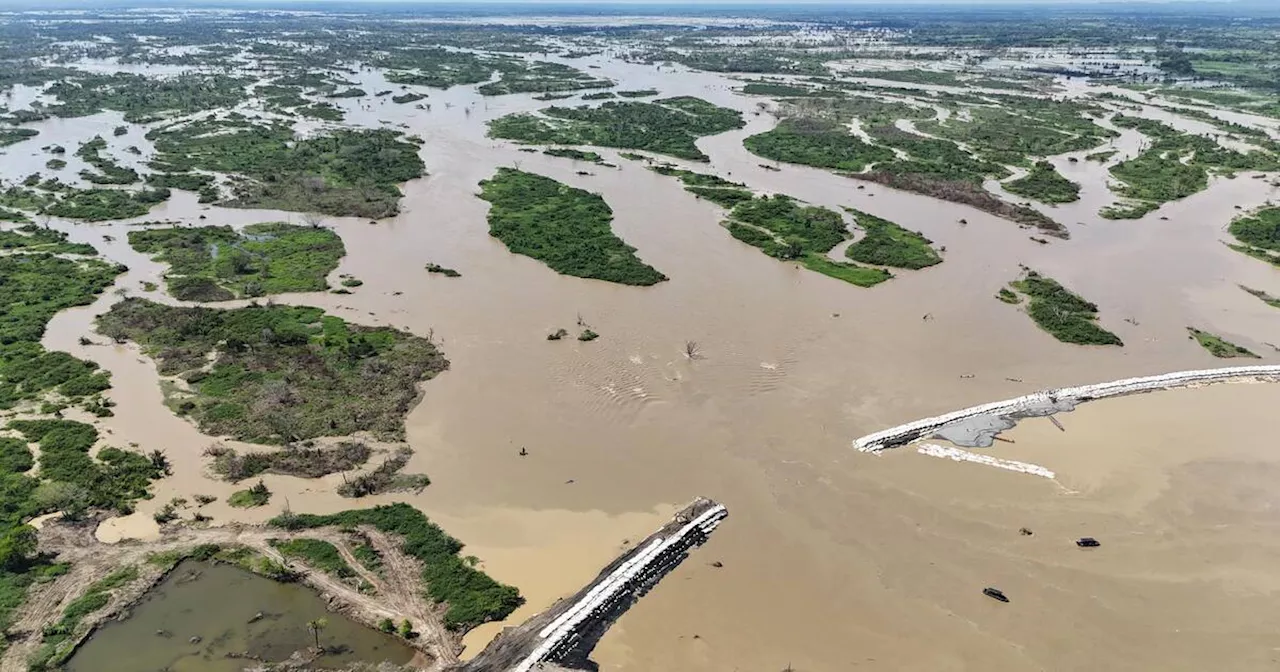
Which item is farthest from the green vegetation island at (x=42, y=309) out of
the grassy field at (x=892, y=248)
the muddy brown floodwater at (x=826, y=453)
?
the grassy field at (x=892, y=248)

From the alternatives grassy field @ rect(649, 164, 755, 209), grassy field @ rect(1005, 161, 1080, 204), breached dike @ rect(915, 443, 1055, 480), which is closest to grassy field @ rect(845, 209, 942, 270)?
grassy field @ rect(649, 164, 755, 209)

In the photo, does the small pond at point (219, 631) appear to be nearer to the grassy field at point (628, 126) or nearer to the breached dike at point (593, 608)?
the breached dike at point (593, 608)

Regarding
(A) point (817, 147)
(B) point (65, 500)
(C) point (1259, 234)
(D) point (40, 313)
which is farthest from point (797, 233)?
(D) point (40, 313)

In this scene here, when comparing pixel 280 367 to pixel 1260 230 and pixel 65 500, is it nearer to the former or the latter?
pixel 65 500

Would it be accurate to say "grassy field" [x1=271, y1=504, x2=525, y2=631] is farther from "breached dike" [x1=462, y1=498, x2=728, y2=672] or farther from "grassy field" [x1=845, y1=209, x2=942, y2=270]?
"grassy field" [x1=845, y1=209, x2=942, y2=270]

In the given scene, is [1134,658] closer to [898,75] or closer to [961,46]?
[898,75]
